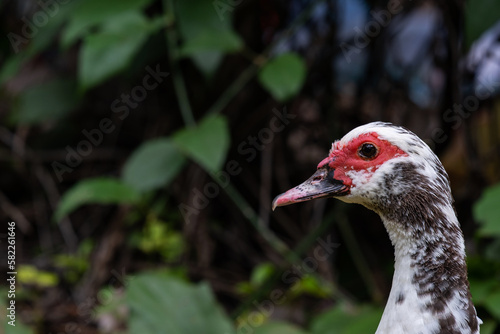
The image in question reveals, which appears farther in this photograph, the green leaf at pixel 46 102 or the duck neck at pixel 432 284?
the green leaf at pixel 46 102

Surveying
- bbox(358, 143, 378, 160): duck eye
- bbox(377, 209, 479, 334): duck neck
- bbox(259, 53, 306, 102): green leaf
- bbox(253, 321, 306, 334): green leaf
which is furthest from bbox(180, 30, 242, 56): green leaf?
bbox(377, 209, 479, 334): duck neck

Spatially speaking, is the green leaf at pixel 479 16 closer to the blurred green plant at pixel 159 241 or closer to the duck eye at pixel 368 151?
the duck eye at pixel 368 151

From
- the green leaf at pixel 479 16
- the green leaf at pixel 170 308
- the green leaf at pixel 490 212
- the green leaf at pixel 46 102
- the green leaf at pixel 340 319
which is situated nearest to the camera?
the green leaf at pixel 490 212

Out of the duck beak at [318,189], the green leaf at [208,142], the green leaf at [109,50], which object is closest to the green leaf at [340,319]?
the green leaf at [208,142]

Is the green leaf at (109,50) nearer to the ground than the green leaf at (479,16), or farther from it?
farther from it

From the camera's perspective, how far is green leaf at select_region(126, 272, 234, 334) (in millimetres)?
2264

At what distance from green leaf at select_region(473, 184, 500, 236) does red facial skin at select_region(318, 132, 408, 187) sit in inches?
29.1

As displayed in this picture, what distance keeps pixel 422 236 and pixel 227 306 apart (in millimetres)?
2085

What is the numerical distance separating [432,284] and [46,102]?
8.05ft

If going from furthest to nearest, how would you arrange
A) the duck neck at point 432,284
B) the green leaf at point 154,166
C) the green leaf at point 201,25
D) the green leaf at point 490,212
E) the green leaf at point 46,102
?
1. the green leaf at point 46,102
2. the green leaf at point 201,25
3. the green leaf at point 154,166
4. the green leaf at point 490,212
5. the duck neck at point 432,284

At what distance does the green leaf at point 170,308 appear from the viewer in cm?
226

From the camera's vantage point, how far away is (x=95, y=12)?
2.61 metres

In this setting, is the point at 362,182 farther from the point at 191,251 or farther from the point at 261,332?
the point at 191,251

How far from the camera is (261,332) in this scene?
2467 mm
